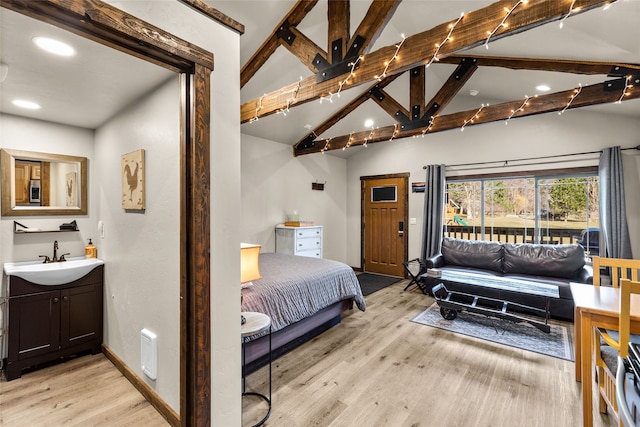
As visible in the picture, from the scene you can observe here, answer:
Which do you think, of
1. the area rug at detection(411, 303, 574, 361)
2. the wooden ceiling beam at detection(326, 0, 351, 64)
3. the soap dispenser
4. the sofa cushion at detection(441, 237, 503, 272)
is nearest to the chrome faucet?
the soap dispenser

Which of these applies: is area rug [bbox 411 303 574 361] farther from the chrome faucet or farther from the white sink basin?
the chrome faucet

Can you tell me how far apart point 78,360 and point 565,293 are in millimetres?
5199

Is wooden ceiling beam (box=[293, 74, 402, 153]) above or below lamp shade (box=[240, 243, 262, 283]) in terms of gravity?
above

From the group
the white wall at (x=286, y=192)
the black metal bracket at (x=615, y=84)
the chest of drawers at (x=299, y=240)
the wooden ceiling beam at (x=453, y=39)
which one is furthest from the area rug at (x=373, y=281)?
the black metal bracket at (x=615, y=84)

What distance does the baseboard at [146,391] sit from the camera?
5.96ft

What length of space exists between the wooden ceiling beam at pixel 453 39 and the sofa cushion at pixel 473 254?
3.34 meters

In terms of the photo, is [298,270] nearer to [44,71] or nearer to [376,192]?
[44,71]

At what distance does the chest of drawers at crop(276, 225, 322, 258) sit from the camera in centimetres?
525

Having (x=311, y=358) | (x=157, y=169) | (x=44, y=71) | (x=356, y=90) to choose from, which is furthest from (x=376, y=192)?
(x=44, y=71)

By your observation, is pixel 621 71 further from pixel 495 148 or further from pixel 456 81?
pixel 495 148

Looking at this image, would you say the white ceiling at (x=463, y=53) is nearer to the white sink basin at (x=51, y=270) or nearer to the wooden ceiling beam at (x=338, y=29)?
the wooden ceiling beam at (x=338, y=29)

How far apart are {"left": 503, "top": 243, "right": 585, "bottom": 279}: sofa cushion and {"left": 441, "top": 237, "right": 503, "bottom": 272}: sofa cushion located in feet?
0.39

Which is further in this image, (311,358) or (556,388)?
(311,358)

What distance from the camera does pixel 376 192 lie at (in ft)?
21.4
